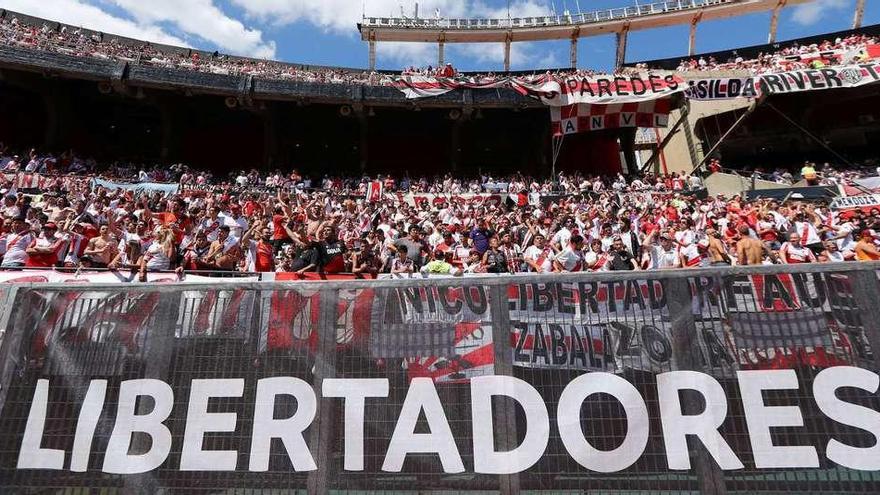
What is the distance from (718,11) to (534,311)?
40.4 meters

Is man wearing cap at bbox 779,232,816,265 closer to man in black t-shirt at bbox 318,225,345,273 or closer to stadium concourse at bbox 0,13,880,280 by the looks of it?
stadium concourse at bbox 0,13,880,280

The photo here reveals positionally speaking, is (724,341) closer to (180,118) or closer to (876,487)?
(876,487)

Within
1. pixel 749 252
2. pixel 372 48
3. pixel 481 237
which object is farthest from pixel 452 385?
pixel 372 48

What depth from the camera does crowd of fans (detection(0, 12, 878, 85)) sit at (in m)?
21.3

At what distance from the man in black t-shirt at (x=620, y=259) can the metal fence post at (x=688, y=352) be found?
5490 millimetres

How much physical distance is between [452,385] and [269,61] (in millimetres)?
34278

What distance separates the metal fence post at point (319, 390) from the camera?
8.75 feet

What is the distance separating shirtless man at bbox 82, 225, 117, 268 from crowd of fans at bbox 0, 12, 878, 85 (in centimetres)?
1711

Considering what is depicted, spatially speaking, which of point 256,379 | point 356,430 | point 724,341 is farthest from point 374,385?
point 724,341

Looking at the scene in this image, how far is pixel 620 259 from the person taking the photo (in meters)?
8.25

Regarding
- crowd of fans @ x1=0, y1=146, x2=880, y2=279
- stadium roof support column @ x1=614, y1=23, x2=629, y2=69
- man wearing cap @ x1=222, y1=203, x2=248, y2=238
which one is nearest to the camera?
crowd of fans @ x1=0, y1=146, x2=880, y2=279

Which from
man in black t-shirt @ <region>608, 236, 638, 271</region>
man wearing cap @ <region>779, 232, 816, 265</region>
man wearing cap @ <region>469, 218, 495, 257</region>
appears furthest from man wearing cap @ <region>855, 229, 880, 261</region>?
man wearing cap @ <region>469, 218, 495, 257</region>

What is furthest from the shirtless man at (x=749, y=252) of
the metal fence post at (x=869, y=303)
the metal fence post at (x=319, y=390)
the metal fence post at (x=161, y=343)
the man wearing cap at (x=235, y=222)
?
the man wearing cap at (x=235, y=222)

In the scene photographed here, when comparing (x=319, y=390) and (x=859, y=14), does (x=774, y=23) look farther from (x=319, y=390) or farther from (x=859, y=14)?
(x=319, y=390)
